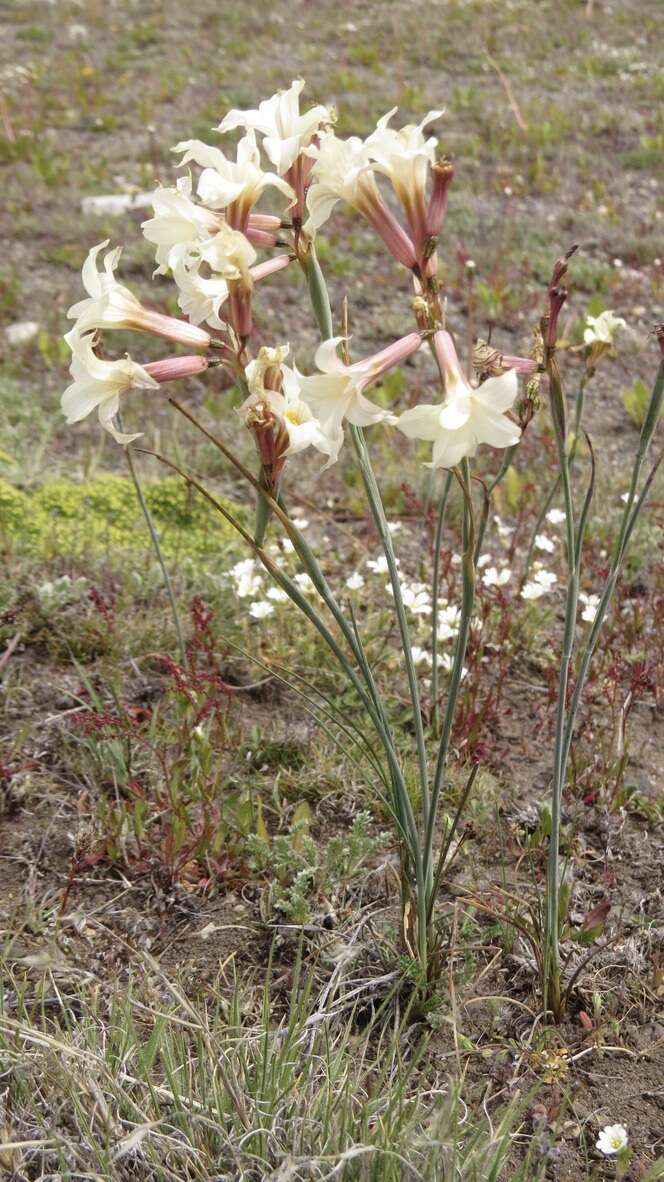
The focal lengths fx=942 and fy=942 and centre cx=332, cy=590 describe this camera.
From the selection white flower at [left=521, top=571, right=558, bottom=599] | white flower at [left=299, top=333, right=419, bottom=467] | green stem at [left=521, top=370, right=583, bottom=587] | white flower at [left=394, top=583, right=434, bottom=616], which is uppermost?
white flower at [left=299, top=333, right=419, bottom=467]

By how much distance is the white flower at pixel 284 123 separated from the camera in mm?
1359

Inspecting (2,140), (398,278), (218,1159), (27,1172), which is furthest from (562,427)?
(2,140)

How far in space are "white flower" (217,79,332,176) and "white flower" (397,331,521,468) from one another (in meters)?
0.45

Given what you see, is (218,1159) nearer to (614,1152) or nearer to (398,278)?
(614,1152)

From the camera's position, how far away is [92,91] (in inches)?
362

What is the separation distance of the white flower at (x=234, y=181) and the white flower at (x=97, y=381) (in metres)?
0.26

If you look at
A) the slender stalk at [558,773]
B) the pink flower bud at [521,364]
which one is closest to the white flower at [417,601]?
the slender stalk at [558,773]

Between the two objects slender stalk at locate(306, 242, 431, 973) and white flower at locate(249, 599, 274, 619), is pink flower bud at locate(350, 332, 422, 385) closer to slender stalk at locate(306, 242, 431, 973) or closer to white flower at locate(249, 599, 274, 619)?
slender stalk at locate(306, 242, 431, 973)

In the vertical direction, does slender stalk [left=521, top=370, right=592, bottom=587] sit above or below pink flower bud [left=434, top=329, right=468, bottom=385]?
below

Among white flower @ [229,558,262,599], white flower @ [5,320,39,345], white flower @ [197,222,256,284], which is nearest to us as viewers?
white flower @ [197,222,256,284]

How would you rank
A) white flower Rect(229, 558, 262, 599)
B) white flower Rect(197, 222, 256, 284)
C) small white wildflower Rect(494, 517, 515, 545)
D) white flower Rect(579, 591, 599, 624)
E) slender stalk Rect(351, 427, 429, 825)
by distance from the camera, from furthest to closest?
small white wildflower Rect(494, 517, 515, 545)
white flower Rect(229, 558, 262, 599)
white flower Rect(579, 591, 599, 624)
slender stalk Rect(351, 427, 429, 825)
white flower Rect(197, 222, 256, 284)

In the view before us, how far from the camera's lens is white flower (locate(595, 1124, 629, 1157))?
1667 mm

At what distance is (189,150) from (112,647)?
1729 mm

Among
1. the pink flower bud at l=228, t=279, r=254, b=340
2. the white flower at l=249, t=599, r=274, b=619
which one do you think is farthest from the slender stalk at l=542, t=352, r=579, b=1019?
the white flower at l=249, t=599, r=274, b=619
